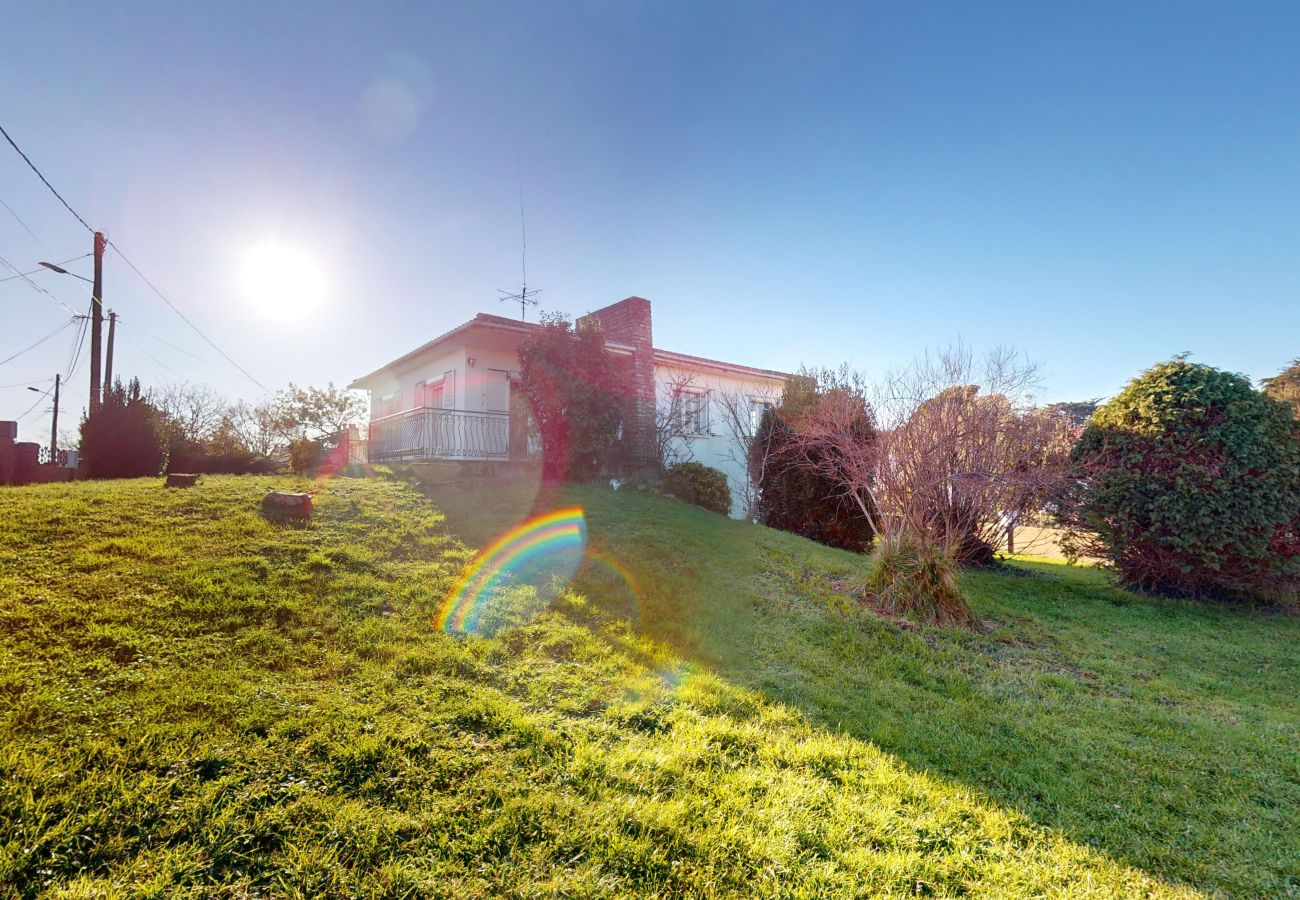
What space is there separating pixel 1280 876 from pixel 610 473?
983cm

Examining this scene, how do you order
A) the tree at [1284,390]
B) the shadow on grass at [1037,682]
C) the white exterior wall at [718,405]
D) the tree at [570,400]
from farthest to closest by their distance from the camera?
the white exterior wall at [718,405] → the tree at [570,400] → the tree at [1284,390] → the shadow on grass at [1037,682]

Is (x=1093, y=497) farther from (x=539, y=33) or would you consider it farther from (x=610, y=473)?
(x=539, y=33)

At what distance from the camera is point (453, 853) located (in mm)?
2139

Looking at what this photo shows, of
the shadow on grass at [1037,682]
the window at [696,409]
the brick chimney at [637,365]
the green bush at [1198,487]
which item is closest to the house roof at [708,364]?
the brick chimney at [637,365]

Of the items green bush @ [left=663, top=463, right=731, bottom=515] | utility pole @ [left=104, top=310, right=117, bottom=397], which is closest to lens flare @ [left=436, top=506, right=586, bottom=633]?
green bush @ [left=663, top=463, right=731, bottom=515]

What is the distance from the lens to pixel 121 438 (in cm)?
1074

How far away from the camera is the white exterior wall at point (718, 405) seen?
14664 mm

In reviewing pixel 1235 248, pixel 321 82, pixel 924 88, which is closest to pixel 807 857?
pixel 924 88

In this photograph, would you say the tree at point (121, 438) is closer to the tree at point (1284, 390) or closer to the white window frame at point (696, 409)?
the white window frame at point (696, 409)

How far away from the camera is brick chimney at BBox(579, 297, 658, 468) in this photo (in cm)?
1200

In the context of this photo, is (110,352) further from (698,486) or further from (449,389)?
(698,486)

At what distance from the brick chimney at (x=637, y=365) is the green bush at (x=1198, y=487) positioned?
7873mm

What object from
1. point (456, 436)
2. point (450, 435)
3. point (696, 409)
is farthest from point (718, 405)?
point (450, 435)

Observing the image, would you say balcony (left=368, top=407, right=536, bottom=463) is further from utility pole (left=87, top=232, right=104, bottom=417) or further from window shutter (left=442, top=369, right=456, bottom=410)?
utility pole (left=87, top=232, right=104, bottom=417)
